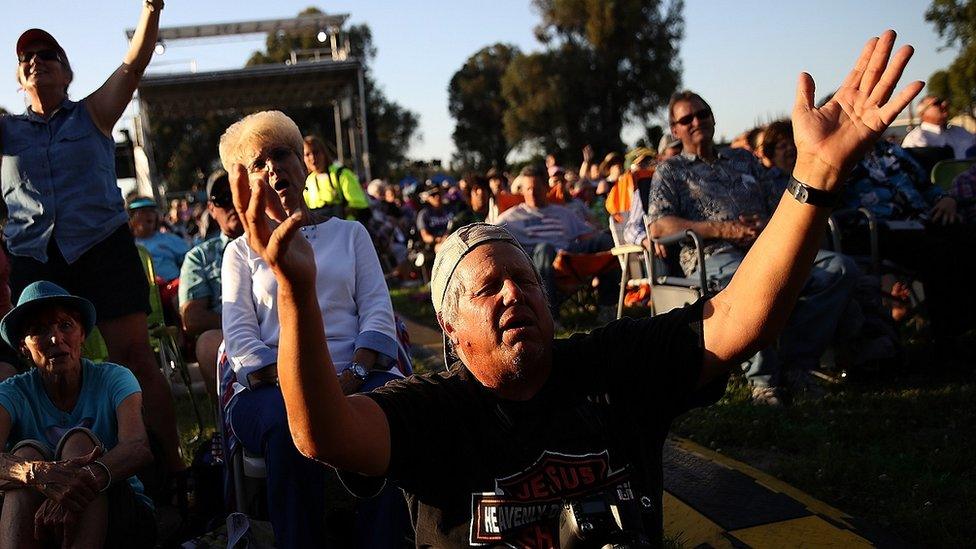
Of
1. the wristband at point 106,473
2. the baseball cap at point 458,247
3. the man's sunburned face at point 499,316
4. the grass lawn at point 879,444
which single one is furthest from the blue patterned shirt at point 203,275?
the man's sunburned face at point 499,316

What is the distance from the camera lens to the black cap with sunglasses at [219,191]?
17.2 feet

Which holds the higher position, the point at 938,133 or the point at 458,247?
the point at 938,133

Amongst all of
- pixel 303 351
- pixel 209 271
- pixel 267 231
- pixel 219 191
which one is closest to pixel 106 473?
pixel 303 351

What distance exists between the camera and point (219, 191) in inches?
207

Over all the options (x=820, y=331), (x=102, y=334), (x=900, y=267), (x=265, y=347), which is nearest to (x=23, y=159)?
(x=102, y=334)

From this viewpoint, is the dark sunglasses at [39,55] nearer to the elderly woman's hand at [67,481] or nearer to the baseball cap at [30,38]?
the baseball cap at [30,38]

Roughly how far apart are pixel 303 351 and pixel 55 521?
1932 millimetres

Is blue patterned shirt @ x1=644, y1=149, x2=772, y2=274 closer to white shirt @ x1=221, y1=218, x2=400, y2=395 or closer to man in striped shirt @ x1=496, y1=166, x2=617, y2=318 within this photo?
white shirt @ x1=221, y1=218, x2=400, y2=395

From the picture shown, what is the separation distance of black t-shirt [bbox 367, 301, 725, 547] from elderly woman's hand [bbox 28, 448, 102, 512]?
1563mm

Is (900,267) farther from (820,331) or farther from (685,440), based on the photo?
(685,440)

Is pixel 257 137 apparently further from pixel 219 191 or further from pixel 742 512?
pixel 742 512

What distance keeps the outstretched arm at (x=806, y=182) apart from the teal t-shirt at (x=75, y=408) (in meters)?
2.55

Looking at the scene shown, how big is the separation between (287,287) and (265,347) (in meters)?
1.77

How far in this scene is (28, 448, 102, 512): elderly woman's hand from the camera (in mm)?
3154
